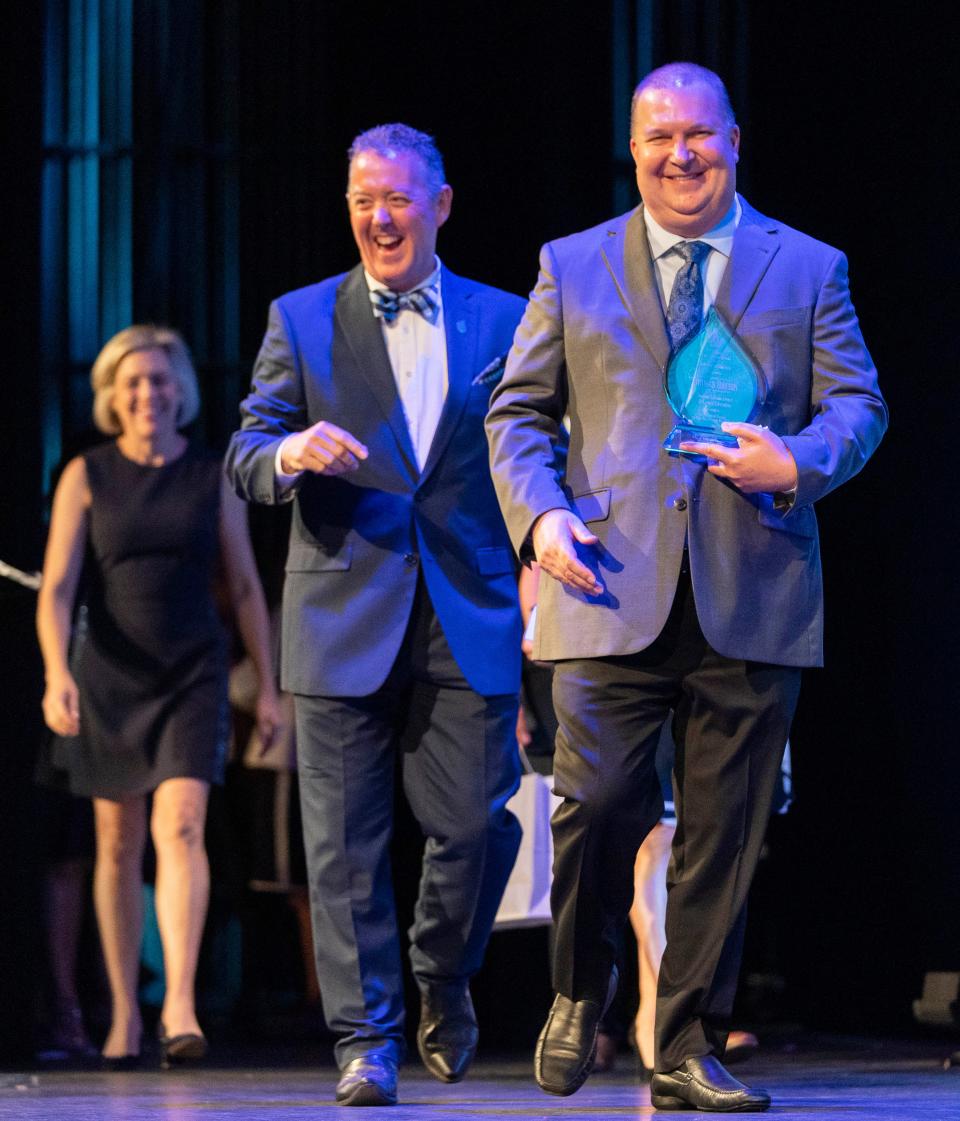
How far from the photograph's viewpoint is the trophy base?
3.32m

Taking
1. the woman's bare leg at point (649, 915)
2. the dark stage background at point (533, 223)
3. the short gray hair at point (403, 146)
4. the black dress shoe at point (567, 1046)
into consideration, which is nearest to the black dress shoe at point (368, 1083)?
the black dress shoe at point (567, 1046)

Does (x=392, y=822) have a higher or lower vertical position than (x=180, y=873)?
higher

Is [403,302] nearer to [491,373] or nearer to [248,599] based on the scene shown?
[491,373]

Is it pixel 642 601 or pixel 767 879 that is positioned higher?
pixel 642 601

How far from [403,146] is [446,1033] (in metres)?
1.79

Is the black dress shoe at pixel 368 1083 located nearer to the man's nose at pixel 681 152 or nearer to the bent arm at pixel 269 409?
the bent arm at pixel 269 409

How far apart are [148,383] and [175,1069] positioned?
1.83 m

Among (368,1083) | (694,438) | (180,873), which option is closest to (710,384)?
(694,438)

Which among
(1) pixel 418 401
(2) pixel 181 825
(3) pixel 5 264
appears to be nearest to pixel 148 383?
(3) pixel 5 264

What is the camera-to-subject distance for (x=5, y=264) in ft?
20.0

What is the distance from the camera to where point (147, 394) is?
576cm

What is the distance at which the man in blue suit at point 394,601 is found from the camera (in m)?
4.11

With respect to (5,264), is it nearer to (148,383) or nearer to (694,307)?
(148,383)

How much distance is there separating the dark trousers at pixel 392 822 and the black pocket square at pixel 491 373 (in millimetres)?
443
